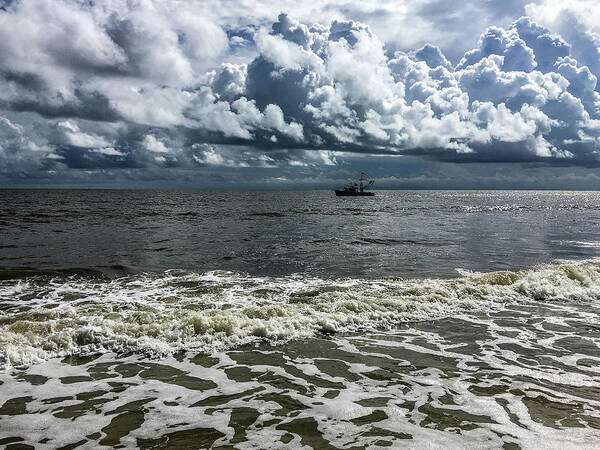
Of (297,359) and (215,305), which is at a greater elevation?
(297,359)

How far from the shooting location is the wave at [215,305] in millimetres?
9555

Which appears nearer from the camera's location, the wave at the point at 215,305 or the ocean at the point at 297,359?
the ocean at the point at 297,359

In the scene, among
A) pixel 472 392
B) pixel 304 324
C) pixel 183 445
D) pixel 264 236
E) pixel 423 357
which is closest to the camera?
pixel 183 445

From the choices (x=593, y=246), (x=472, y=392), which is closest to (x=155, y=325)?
(x=472, y=392)

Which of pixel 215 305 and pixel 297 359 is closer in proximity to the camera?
pixel 297 359

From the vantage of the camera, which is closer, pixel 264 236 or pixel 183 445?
pixel 183 445

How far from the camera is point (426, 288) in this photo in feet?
48.5

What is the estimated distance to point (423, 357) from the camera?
8.95 meters

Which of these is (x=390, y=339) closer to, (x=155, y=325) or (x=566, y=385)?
(x=566, y=385)

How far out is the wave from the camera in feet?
31.3

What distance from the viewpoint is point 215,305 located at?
13.2 m

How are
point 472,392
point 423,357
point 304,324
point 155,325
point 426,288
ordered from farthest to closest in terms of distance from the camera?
point 426,288 → point 304,324 → point 155,325 → point 423,357 → point 472,392

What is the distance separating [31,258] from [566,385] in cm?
2566

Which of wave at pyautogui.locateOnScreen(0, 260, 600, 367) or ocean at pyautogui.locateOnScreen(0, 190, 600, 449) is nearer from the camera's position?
ocean at pyautogui.locateOnScreen(0, 190, 600, 449)
